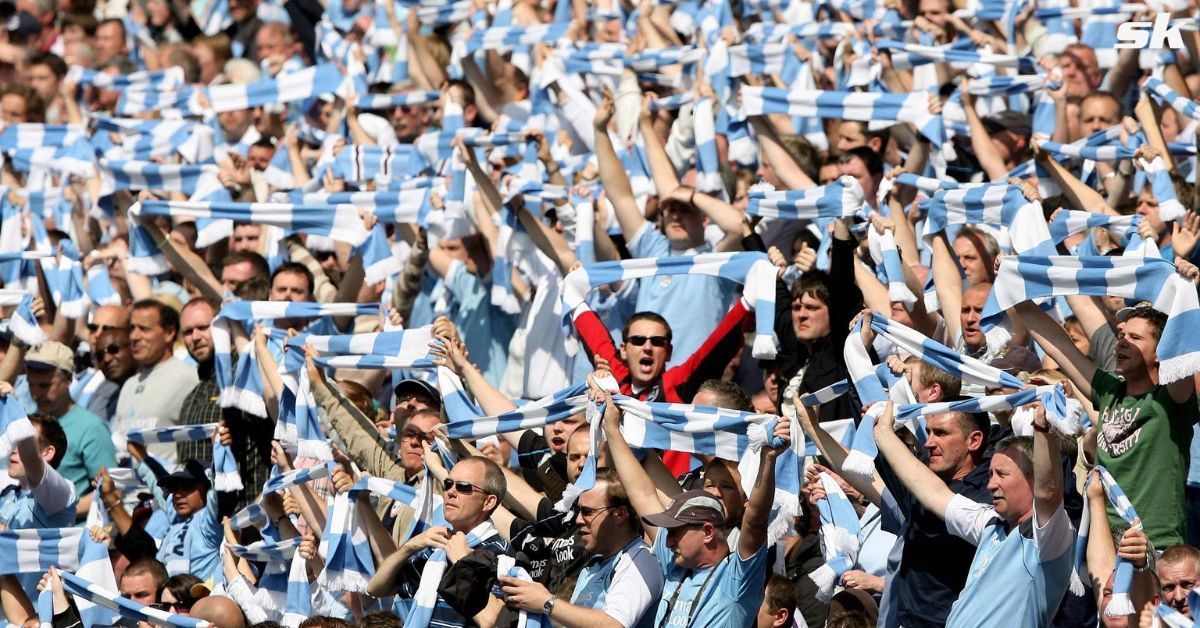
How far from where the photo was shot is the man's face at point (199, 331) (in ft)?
39.9

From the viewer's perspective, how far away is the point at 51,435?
11.6m

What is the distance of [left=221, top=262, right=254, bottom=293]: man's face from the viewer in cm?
1269

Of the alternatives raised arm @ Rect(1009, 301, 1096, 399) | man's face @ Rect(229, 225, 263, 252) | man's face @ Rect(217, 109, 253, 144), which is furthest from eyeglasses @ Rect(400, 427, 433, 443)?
man's face @ Rect(217, 109, 253, 144)

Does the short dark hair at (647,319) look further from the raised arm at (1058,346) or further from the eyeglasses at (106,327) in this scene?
the eyeglasses at (106,327)

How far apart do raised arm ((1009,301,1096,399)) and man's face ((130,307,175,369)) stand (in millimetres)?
5723

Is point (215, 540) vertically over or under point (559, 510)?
under

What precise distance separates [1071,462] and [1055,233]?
7.19 ft

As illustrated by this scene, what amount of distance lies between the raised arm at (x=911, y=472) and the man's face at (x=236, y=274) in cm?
549

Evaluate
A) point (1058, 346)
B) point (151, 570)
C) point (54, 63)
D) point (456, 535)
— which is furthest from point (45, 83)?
point (1058, 346)

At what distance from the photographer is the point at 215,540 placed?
11305 mm

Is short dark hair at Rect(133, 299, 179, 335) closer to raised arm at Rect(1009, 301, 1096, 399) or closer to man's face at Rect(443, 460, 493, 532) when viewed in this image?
man's face at Rect(443, 460, 493, 532)

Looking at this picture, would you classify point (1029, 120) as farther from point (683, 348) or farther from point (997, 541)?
point (997, 541)

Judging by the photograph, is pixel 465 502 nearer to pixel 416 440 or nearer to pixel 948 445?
pixel 416 440

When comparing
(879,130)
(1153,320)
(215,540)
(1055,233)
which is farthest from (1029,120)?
(215,540)
